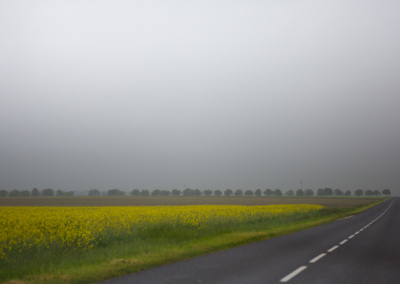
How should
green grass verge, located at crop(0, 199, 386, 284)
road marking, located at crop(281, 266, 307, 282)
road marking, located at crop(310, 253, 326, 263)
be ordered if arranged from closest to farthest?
road marking, located at crop(281, 266, 307, 282) < green grass verge, located at crop(0, 199, 386, 284) < road marking, located at crop(310, 253, 326, 263)

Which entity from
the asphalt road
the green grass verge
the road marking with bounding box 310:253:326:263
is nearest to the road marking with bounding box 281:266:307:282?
the asphalt road

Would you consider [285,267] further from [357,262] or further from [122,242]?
[122,242]

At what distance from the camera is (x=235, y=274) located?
31.8 feet

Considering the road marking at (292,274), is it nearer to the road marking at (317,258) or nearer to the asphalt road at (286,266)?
the asphalt road at (286,266)

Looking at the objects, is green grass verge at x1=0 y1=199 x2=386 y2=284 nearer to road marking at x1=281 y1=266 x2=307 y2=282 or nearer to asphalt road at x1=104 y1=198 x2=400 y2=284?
asphalt road at x1=104 y1=198 x2=400 y2=284

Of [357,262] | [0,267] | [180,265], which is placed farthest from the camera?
[357,262]

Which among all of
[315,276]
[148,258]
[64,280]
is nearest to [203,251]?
[148,258]

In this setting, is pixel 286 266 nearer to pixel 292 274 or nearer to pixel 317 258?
pixel 292 274

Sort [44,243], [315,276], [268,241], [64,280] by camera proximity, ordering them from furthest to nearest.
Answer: [268,241] → [44,243] → [315,276] → [64,280]

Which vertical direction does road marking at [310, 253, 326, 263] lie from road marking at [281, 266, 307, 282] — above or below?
below

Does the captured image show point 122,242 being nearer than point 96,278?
No

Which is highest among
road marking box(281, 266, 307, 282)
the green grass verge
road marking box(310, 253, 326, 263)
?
the green grass verge

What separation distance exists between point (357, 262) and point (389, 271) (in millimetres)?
1495

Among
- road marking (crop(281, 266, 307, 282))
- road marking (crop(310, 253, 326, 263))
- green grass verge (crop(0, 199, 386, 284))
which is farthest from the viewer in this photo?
road marking (crop(310, 253, 326, 263))
